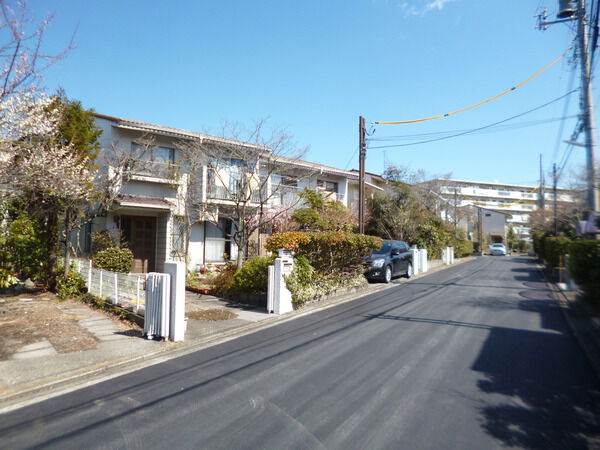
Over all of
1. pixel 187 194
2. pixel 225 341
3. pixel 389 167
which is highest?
pixel 389 167

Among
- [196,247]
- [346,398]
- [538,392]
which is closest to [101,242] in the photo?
[196,247]

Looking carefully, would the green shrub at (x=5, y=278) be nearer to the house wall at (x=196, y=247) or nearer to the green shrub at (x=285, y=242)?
the green shrub at (x=285, y=242)

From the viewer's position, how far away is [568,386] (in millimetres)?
4500

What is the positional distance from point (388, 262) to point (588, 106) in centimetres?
849

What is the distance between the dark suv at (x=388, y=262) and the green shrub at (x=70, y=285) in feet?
31.8

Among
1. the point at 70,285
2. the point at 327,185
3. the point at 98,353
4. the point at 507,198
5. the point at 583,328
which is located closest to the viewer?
the point at 98,353

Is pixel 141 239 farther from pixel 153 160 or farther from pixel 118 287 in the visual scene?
pixel 118 287

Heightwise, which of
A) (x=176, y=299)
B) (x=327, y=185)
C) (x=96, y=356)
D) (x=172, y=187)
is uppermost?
(x=327, y=185)

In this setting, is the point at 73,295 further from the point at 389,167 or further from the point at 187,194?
the point at 389,167

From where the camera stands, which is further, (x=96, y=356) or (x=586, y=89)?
(x=586, y=89)

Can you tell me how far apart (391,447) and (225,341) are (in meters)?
4.27

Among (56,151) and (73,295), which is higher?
(56,151)

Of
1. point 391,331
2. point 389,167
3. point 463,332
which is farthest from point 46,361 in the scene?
point 389,167

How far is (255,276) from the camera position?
33.2ft
